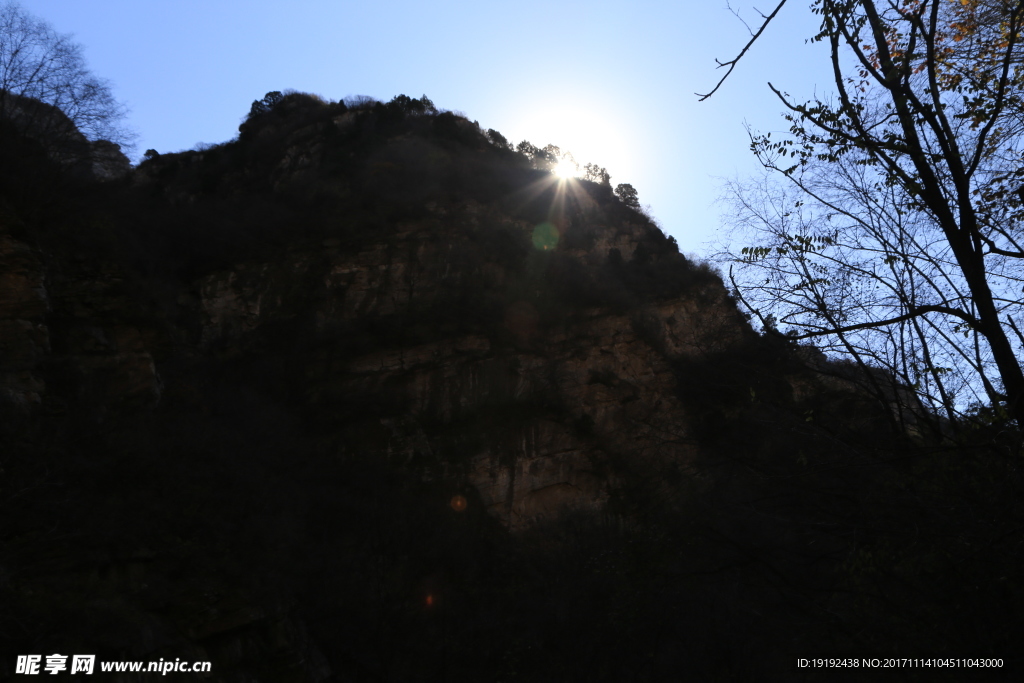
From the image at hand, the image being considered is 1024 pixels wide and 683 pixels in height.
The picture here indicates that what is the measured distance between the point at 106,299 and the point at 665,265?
2454 centimetres

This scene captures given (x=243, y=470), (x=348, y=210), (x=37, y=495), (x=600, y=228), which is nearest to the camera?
(x=37, y=495)

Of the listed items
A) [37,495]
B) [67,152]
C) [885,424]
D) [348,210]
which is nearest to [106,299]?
[67,152]

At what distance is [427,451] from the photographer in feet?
84.9

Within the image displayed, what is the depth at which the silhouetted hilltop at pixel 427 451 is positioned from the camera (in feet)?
21.0

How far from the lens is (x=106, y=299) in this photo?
64.1 feet

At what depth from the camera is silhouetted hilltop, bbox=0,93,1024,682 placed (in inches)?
253

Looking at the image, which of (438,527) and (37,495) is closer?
(37,495)

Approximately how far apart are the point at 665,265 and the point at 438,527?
18.5 meters

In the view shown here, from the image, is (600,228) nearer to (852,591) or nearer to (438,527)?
(438,527)

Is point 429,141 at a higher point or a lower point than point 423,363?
higher

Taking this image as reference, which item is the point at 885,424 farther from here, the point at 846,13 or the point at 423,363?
the point at 423,363

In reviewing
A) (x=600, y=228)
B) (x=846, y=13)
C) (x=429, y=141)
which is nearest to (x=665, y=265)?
(x=600, y=228)

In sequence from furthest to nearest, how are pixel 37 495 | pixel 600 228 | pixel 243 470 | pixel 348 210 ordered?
pixel 600 228
pixel 348 210
pixel 243 470
pixel 37 495

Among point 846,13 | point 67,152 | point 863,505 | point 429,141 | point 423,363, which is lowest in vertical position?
point 863,505
